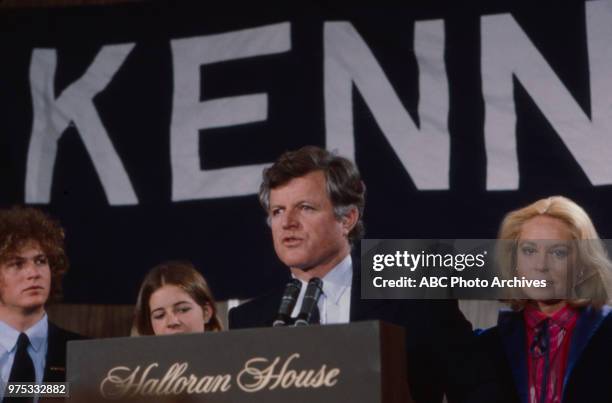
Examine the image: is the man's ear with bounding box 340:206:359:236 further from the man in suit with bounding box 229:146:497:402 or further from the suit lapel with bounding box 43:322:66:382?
the suit lapel with bounding box 43:322:66:382

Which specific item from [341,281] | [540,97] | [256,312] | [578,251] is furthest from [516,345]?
[540,97]

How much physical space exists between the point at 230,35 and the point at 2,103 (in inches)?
35.3

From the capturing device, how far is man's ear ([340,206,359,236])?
2.23 meters

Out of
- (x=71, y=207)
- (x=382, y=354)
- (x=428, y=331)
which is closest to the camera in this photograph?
(x=382, y=354)

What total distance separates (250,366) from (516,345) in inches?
39.7

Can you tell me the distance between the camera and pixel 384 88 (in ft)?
10.8

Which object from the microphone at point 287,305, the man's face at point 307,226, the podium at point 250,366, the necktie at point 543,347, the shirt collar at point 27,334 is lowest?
the podium at point 250,366

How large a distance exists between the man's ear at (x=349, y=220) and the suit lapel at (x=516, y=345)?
1.40ft

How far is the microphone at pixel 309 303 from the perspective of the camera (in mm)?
1542

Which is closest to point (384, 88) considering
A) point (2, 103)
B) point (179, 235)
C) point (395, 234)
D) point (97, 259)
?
point (395, 234)

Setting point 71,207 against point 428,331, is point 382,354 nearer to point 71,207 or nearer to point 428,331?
point 428,331

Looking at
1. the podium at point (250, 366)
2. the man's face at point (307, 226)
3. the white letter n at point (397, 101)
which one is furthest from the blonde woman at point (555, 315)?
the podium at point (250, 366)

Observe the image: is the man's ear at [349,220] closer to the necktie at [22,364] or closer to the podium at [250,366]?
the podium at [250,366]

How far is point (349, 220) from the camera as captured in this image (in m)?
2.25
